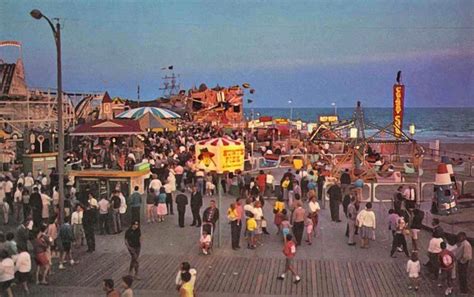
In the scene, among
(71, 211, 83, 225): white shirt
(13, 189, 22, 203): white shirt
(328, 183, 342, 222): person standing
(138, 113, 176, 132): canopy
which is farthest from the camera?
(138, 113, 176, 132): canopy

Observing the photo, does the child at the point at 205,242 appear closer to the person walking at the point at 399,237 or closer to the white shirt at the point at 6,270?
the person walking at the point at 399,237

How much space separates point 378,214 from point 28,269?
966 centimetres

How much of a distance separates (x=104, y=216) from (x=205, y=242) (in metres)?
3.00

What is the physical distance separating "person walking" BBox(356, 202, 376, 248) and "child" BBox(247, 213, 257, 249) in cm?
230

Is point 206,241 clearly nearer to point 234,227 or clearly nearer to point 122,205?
point 234,227

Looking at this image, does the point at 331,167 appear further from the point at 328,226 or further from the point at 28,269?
the point at 28,269

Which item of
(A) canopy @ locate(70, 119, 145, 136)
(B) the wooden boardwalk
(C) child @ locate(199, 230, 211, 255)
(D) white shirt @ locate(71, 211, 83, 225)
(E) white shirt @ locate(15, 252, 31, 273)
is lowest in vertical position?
(B) the wooden boardwalk

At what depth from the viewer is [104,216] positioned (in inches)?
515

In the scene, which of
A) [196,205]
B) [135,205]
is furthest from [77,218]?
[196,205]

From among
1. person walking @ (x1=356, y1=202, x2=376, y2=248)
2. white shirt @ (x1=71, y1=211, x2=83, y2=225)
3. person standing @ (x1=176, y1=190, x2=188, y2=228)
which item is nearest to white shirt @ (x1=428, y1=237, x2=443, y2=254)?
person walking @ (x1=356, y1=202, x2=376, y2=248)

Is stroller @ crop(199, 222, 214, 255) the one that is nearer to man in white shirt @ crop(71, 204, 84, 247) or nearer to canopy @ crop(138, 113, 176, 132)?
man in white shirt @ crop(71, 204, 84, 247)

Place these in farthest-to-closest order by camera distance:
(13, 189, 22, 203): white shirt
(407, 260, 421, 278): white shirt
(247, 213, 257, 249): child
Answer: (13, 189, 22, 203): white shirt → (247, 213, 257, 249): child → (407, 260, 421, 278): white shirt

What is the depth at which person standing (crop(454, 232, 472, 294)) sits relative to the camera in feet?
29.7

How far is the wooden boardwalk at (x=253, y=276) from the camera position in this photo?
9.38 meters
